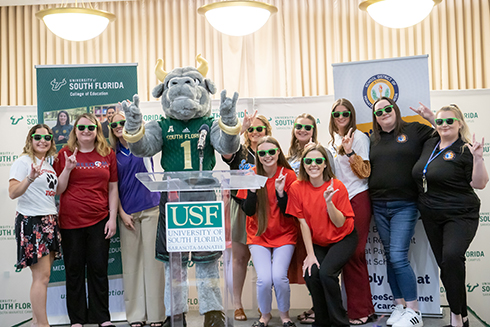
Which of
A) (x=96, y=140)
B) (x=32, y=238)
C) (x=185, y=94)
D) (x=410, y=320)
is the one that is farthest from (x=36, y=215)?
(x=410, y=320)

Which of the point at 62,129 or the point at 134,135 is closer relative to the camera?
the point at 134,135

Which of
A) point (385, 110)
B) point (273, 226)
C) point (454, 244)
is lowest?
point (454, 244)

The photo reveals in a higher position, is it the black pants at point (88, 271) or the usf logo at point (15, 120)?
the usf logo at point (15, 120)

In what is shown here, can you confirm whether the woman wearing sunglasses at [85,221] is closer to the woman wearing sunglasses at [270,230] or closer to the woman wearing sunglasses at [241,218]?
the woman wearing sunglasses at [241,218]

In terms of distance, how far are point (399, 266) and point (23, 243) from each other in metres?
2.54

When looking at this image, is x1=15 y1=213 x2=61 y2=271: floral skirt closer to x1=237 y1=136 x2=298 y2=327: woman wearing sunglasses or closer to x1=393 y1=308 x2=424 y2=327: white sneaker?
x1=237 y1=136 x2=298 y2=327: woman wearing sunglasses

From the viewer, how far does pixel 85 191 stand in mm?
3346

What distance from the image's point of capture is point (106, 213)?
3.43 metres

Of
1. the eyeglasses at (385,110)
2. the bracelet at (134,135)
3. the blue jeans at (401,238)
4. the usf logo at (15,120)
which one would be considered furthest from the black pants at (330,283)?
the usf logo at (15,120)

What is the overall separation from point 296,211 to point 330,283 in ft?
1.69

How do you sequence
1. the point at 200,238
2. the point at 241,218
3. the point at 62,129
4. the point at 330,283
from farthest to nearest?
A: the point at 62,129, the point at 241,218, the point at 330,283, the point at 200,238

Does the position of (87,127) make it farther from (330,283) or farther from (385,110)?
(385,110)

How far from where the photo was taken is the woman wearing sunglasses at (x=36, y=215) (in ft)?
10.2

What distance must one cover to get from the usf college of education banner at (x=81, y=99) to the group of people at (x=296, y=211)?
260 mm
